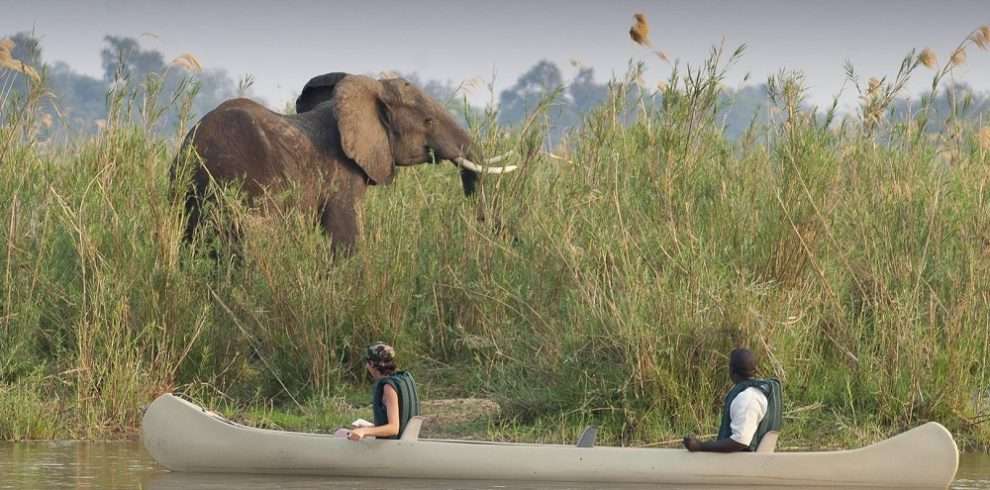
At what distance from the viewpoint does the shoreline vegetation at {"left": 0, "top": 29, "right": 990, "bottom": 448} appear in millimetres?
12422

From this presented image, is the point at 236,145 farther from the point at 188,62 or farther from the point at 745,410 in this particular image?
the point at 745,410

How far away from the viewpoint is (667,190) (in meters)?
13.3

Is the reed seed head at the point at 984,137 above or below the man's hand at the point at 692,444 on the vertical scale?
above

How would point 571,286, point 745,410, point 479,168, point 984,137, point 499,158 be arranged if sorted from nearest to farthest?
point 745,410
point 571,286
point 984,137
point 499,158
point 479,168

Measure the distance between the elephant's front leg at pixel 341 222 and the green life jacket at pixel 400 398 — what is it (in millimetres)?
4454

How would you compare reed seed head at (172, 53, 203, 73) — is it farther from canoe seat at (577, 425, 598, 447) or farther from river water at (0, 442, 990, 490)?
canoe seat at (577, 425, 598, 447)

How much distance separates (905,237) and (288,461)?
4.26 metres

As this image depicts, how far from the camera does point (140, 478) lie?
36.7 feet

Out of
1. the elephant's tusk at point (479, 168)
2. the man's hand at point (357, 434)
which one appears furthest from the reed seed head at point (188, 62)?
the man's hand at point (357, 434)

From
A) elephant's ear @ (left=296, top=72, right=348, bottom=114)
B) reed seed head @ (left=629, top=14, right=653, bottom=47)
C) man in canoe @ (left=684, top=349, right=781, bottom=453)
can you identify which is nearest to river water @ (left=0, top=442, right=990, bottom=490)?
man in canoe @ (left=684, top=349, right=781, bottom=453)

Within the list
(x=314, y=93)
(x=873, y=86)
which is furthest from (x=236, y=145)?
(x=873, y=86)

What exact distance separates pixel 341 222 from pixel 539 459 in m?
5.51

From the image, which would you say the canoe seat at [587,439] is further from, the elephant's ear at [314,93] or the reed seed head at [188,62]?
the elephant's ear at [314,93]

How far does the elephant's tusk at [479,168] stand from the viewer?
52.1 ft
